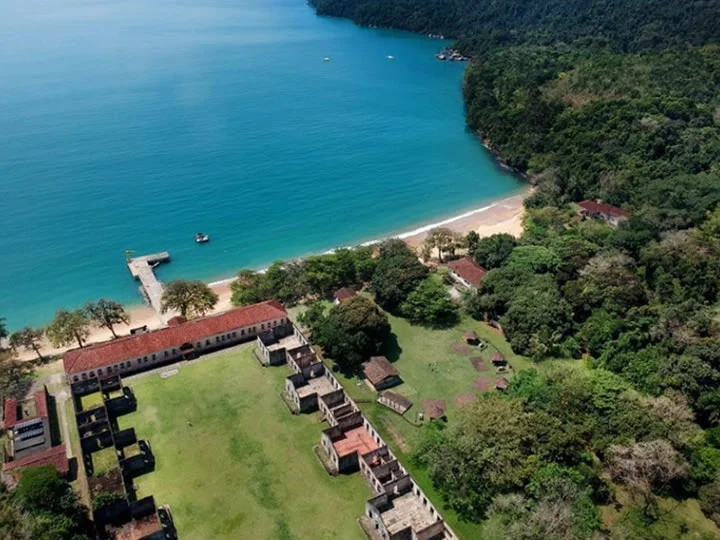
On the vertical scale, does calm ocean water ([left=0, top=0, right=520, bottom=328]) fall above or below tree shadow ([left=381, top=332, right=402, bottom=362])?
below

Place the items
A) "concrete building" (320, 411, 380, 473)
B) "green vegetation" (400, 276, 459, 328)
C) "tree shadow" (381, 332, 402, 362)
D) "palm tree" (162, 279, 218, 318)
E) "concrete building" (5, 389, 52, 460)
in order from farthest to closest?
"palm tree" (162, 279, 218, 318) → "green vegetation" (400, 276, 459, 328) → "tree shadow" (381, 332, 402, 362) → "concrete building" (5, 389, 52, 460) → "concrete building" (320, 411, 380, 473)

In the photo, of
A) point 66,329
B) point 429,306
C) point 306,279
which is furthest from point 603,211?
point 66,329

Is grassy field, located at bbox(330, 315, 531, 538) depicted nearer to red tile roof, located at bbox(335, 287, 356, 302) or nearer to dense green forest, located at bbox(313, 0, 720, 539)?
dense green forest, located at bbox(313, 0, 720, 539)

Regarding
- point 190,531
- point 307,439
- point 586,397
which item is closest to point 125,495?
point 190,531

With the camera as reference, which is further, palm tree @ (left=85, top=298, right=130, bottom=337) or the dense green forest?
palm tree @ (left=85, top=298, right=130, bottom=337)

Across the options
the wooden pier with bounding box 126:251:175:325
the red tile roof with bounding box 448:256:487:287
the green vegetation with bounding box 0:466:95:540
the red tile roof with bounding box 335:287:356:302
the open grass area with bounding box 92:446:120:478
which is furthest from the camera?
the wooden pier with bounding box 126:251:175:325

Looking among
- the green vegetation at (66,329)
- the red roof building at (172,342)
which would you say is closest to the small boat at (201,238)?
the red roof building at (172,342)

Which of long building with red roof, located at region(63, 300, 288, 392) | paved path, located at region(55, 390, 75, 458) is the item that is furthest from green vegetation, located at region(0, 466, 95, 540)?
long building with red roof, located at region(63, 300, 288, 392)

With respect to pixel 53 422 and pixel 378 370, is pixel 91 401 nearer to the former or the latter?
pixel 53 422
